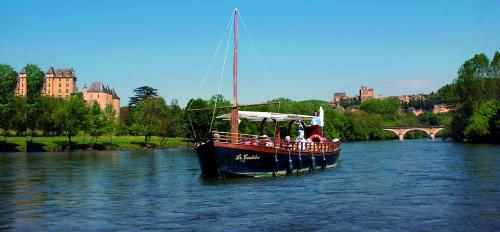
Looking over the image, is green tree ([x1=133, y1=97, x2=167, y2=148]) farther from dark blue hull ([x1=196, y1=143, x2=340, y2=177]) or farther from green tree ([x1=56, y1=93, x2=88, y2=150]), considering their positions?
dark blue hull ([x1=196, y1=143, x2=340, y2=177])

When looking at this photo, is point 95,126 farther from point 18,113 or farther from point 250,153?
point 250,153

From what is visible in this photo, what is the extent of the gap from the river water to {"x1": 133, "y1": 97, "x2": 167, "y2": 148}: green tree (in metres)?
90.7

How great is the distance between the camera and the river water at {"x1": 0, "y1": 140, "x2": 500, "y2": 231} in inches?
1084

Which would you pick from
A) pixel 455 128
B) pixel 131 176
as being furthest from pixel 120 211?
pixel 455 128

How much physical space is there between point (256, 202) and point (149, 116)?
4587 inches

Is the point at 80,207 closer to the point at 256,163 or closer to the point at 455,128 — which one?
the point at 256,163

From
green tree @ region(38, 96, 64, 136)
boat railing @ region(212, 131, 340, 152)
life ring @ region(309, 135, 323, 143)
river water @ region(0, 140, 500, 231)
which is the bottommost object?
river water @ region(0, 140, 500, 231)

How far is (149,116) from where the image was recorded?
148 meters

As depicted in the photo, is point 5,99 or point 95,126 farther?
point 95,126

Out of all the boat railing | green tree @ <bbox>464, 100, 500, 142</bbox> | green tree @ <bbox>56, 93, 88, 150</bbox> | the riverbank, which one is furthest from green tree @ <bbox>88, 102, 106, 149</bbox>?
green tree @ <bbox>464, 100, 500, 142</bbox>

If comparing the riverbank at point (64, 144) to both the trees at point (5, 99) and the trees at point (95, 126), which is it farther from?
the trees at point (5, 99)

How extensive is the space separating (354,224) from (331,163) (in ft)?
128

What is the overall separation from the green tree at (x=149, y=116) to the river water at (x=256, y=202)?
9072 centimetres

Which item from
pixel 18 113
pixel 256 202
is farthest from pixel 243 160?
pixel 18 113
